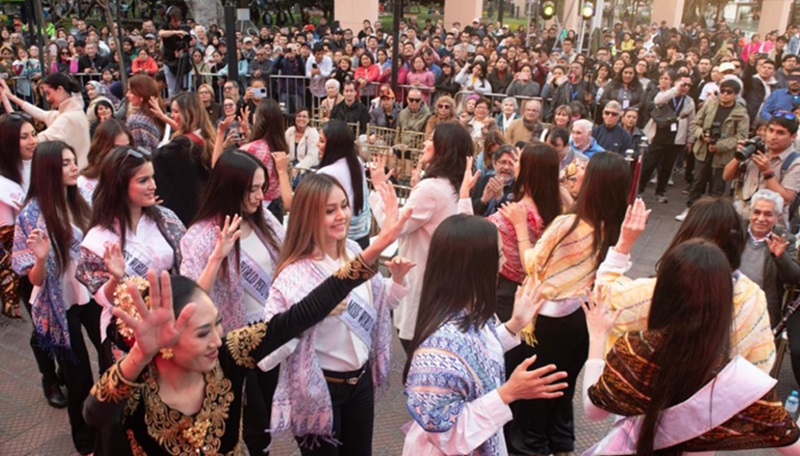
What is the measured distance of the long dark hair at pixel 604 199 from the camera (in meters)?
3.34

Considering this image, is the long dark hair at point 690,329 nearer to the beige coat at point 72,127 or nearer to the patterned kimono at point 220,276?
the patterned kimono at point 220,276

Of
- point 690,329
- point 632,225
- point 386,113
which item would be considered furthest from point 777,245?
point 386,113

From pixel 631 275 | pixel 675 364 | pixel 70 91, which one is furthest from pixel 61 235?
pixel 631 275

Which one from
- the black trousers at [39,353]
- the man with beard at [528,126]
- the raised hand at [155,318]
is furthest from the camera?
the man with beard at [528,126]

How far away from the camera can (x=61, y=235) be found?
141 inches

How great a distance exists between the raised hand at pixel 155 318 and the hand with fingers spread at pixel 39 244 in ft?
5.66

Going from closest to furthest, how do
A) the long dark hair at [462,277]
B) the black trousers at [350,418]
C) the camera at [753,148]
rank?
the long dark hair at [462,277] → the black trousers at [350,418] → the camera at [753,148]

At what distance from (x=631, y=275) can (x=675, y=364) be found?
476cm

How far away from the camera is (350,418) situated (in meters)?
2.92

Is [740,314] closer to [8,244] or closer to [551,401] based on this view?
[551,401]

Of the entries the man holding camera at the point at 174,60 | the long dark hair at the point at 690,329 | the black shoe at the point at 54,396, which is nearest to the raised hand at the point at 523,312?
the long dark hair at the point at 690,329

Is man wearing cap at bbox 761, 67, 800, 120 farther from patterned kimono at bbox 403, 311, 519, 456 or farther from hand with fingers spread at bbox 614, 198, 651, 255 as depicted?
patterned kimono at bbox 403, 311, 519, 456

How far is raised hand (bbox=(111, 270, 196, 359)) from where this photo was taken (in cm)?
186

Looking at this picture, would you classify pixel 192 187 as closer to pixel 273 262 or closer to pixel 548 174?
pixel 273 262
